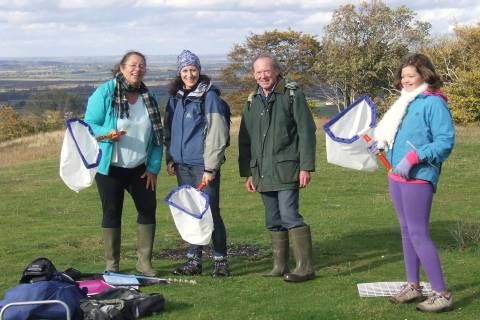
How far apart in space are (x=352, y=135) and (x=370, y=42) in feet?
137

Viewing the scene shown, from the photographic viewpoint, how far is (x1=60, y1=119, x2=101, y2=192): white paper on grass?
6.95 meters

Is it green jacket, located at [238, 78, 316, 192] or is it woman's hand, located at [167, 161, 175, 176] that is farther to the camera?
woman's hand, located at [167, 161, 175, 176]

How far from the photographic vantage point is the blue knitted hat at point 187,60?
7.14 m

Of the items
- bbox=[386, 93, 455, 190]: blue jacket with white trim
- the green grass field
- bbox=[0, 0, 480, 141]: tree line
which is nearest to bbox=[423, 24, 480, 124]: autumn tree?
bbox=[0, 0, 480, 141]: tree line

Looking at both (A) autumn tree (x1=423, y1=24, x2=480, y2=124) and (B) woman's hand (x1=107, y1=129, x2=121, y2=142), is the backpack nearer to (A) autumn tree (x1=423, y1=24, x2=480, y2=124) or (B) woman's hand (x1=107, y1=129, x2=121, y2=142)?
(B) woman's hand (x1=107, y1=129, x2=121, y2=142)

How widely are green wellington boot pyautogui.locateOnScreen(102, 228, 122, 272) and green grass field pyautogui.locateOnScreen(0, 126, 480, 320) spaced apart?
1.12ft

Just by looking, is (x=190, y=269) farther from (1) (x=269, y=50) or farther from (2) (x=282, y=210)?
(1) (x=269, y=50)

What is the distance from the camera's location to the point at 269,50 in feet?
188

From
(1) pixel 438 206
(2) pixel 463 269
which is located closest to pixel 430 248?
(2) pixel 463 269

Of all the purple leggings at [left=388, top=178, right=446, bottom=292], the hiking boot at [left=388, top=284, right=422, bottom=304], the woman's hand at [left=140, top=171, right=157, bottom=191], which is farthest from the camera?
the woman's hand at [left=140, top=171, right=157, bottom=191]

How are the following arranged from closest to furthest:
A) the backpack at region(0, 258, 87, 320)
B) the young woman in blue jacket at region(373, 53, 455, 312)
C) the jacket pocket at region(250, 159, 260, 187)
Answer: the backpack at region(0, 258, 87, 320) < the young woman in blue jacket at region(373, 53, 455, 312) < the jacket pocket at region(250, 159, 260, 187)

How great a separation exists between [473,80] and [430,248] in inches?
1164

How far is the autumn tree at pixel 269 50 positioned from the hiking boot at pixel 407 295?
50.5 meters

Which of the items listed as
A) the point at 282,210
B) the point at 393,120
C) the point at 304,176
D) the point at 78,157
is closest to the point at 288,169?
the point at 304,176
